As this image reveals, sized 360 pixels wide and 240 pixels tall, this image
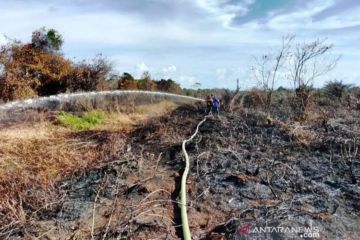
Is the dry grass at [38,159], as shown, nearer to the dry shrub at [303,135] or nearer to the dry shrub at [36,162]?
the dry shrub at [36,162]

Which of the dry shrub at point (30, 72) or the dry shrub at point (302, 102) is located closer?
the dry shrub at point (302, 102)

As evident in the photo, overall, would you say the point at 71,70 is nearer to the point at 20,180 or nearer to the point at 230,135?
the point at 230,135

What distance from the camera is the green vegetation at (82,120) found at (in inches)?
495

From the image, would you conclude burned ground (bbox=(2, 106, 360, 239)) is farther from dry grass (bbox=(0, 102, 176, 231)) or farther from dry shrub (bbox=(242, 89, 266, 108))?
dry shrub (bbox=(242, 89, 266, 108))

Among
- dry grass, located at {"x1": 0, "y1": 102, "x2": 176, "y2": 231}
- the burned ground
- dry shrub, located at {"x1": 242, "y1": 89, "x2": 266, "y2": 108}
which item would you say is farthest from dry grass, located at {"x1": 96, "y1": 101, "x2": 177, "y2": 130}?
the burned ground

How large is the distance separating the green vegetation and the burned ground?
3558mm

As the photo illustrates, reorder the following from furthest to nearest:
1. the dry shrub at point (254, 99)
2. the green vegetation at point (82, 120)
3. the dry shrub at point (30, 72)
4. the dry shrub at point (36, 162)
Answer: the dry shrub at point (30, 72), the dry shrub at point (254, 99), the green vegetation at point (82, 120), the dry shrub at point (36, 162)

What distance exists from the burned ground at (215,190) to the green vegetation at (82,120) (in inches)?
140

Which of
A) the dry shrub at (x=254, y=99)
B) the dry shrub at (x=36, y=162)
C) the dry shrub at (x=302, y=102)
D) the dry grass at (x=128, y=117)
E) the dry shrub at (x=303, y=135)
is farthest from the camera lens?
the dry shrub at (x=254, y=99)

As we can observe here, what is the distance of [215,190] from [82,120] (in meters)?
8.19

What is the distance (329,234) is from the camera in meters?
4.80

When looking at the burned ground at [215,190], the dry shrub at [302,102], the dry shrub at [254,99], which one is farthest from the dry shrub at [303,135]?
the dry shrub at [254,99]

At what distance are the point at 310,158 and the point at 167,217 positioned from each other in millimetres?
3255

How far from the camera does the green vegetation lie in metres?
12.6
